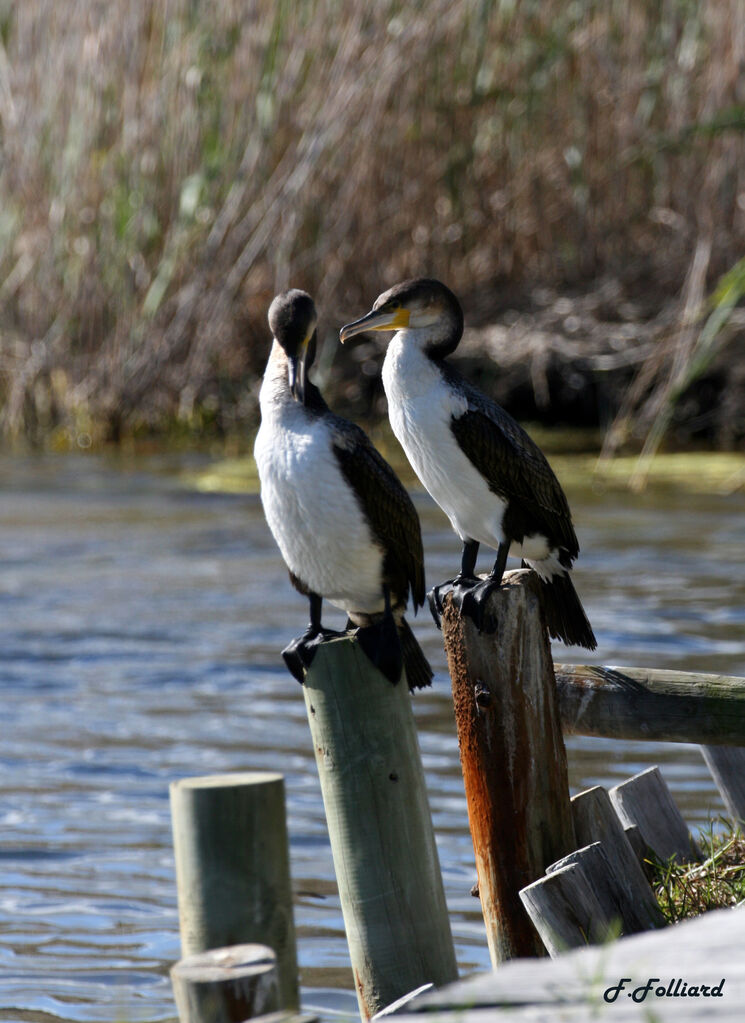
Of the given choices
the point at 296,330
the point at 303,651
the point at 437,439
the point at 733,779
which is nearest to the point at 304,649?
the point at 303,651

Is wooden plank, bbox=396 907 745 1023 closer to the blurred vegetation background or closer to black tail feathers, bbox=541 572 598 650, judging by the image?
black tail feathers, bbox=541 572 598 650

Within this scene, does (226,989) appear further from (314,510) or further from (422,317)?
(422,317)

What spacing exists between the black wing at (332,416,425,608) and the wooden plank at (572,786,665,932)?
20.7 inches

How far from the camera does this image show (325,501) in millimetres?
2877

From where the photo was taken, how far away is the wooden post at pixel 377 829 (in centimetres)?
265

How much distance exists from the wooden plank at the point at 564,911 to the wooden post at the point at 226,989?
69 centimetres

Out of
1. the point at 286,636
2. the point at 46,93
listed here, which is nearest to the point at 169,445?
the point at 46,93

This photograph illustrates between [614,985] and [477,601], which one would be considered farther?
[477,601]

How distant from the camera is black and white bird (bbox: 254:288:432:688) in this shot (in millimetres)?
2871

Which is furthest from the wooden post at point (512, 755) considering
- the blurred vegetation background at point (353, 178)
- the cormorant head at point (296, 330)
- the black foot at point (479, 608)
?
the blurred vegetation background at point (353, 178)

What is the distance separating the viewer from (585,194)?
9.93 meters

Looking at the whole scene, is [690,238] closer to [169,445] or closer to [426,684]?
[169,445]

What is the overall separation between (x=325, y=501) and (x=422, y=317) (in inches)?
18.5

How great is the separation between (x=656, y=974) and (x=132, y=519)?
8436mm
